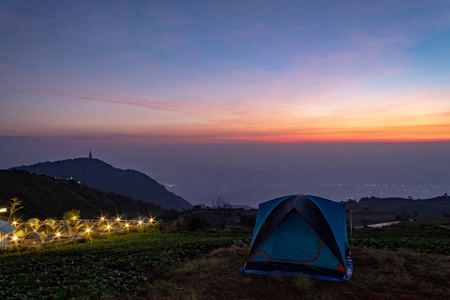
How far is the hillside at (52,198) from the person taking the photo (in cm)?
6768

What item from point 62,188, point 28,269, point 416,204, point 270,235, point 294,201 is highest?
point 294,201

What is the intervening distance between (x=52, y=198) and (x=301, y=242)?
79.4 meters

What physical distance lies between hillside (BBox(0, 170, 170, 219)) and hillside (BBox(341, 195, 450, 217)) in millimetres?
62014

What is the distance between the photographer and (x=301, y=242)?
1166 centimetres

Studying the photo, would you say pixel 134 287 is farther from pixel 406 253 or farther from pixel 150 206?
pixel 150 206

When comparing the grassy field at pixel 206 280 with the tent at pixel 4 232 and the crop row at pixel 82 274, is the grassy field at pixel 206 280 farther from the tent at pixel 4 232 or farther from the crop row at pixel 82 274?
the tent at pixel 4 232

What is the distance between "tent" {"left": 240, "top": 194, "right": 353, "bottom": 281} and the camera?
11047 millimetres

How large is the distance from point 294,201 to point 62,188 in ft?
284

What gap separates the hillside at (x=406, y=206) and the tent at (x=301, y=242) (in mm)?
75039

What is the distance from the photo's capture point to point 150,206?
327ft

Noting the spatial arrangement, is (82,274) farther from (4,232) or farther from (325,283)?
(4,232)

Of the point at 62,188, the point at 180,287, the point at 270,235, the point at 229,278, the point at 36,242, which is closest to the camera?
the point at 180,287

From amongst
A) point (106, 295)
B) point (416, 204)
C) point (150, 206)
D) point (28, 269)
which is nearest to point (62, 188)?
point (150, 206)

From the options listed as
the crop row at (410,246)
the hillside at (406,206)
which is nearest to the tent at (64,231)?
the crop row at (410,246)
